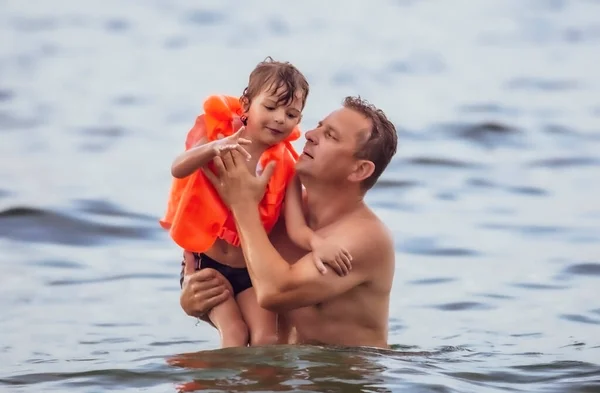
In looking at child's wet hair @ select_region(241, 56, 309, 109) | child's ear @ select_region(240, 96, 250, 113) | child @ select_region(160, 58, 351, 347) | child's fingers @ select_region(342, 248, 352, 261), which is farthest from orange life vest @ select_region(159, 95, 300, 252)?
child's fingers @ select_region(342, 248, 352, 261)

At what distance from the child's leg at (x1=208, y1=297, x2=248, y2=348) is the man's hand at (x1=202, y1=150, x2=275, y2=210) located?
1.70 ft

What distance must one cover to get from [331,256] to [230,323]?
619mm

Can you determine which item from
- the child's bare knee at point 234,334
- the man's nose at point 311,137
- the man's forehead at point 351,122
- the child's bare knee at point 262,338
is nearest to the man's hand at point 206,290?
the child's bare knee at point 234,334

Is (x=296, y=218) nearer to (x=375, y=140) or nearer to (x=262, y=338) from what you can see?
(x=375, y=140)

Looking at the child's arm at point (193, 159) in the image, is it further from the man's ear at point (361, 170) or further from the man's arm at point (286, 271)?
the man's ear at point (361, 170)

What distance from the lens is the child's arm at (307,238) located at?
666 centimetres

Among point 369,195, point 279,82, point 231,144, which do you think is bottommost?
point 231,144

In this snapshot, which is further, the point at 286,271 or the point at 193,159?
the point at 286,271

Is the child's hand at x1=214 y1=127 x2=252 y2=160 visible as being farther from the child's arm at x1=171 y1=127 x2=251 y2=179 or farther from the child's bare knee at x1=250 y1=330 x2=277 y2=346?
the child's bare knee at x1=250 y1=330 x2=277 y2=346

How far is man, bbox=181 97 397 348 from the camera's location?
6660 mm

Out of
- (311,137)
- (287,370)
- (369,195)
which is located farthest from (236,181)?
(369,195)

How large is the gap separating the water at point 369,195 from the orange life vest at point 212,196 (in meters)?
0.61

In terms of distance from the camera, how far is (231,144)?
6.48 m

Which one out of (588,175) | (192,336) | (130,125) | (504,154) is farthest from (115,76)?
(192,336)
